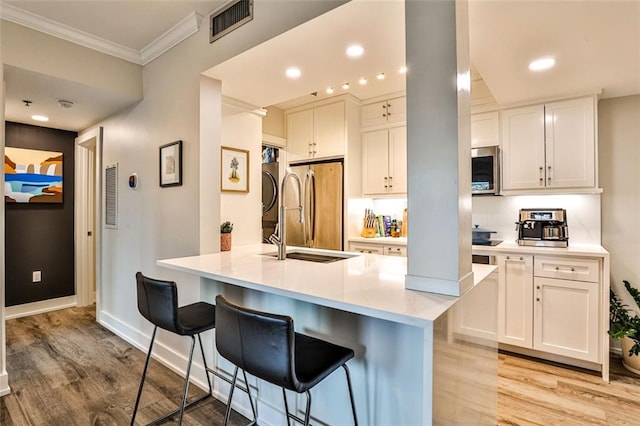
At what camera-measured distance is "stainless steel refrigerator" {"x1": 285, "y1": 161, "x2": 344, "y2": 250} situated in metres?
3.79

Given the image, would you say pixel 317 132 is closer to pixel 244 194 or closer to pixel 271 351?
pixel 244 194

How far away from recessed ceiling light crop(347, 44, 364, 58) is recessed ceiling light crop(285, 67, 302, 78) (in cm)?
41

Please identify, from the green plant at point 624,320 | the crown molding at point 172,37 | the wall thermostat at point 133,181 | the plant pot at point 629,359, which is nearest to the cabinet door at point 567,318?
the green plant at point 624,320

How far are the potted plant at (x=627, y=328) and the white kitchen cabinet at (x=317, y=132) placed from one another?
279 cm

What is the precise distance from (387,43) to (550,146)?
1.89 meters

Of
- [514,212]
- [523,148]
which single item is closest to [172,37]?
[523,148]

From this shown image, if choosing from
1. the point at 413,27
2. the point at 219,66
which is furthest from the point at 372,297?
the point at 219,66

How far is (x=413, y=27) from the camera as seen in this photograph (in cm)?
134

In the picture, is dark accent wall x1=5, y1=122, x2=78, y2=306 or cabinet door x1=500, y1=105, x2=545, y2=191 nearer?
cabinet door x1=500, y1=105, x2=545, y2=191

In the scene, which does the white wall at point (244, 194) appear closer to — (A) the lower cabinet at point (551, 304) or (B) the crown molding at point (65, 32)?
(B) the crown molding at point (65, 32)

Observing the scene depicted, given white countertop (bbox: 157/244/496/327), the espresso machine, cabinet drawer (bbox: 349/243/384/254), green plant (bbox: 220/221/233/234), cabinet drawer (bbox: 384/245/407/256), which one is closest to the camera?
white countertop (bbox: 157/244/496/327)

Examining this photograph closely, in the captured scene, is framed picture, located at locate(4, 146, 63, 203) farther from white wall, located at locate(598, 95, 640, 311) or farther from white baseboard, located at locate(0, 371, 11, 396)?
white wall, located at locate(598, 95, 640, 311)

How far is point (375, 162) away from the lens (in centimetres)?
390

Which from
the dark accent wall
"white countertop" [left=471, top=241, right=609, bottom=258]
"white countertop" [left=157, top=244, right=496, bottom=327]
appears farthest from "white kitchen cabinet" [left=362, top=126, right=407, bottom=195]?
the dark accent wall
